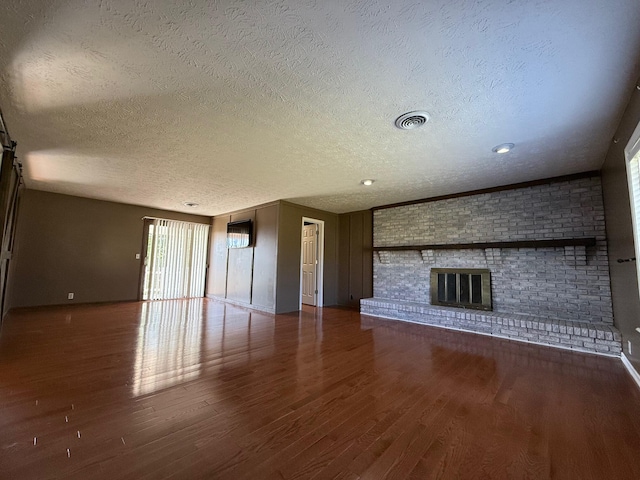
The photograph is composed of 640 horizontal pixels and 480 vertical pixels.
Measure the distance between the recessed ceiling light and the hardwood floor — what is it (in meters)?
2.39

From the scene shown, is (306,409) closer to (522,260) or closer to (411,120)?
(411,120)

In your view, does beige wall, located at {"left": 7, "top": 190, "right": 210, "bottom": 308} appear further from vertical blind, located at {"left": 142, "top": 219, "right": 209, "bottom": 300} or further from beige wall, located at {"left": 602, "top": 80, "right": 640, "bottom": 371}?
beige wall, located at {"left": 602, "top": 80, "right": 640, "bottom": 371}

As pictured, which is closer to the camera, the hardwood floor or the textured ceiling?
the hardwood floor

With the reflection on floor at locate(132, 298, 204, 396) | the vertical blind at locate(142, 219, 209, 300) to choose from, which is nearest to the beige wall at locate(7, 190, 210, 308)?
the vertical blind at locate(142, 219, 209, 300)

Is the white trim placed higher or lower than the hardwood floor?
higher

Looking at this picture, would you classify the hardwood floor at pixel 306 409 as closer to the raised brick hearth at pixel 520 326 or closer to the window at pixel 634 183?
the raised brick hearth at pixel 520 326

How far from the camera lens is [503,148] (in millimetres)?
2986

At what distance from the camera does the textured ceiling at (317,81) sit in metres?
1.45

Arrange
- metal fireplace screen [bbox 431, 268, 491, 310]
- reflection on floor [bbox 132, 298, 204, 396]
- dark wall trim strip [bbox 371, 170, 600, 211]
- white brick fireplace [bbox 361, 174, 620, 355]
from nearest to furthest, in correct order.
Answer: reflection on floor [bbox 132, 298, 204, 396] < white brick fireplace [bbox 361, 174, 620, 355] < dark wall trim strip [bbox 371, 170, 600, 211] < metal fireplace screen [bbox 431, 268, 491, 310]

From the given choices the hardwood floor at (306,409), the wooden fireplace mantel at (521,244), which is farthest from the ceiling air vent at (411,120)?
the wooden fireplace mantel at (521,244)

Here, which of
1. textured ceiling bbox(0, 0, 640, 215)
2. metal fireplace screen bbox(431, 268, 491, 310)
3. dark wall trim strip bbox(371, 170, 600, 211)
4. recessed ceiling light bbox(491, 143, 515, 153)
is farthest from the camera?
metal fireplace screen bbox(431, 268, 491, 310)

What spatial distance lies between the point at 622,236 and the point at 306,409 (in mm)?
3530

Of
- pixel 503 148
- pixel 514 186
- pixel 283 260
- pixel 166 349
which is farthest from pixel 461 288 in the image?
pixel 166 349

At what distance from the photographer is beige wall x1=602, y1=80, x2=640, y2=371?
2.33m
